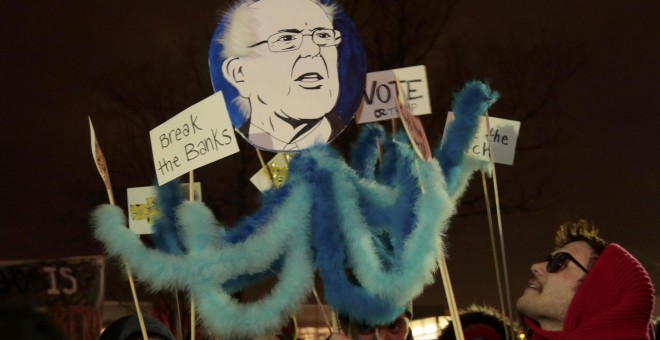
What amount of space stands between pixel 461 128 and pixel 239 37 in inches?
31.3

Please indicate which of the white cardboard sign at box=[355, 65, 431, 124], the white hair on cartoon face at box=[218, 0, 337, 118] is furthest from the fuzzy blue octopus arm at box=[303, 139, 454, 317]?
the white cardboard sign at box=[355, 65, 431, 124]

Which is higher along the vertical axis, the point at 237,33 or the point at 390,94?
the point at 237,33

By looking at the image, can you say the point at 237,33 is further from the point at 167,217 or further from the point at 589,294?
the point at 589,294

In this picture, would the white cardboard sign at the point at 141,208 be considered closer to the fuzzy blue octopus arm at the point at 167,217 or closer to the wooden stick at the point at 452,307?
the fuzzy blue octopus arm at the point at 167,217

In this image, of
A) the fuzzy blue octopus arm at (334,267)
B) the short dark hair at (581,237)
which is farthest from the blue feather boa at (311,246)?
the short dark hair at (581,237)

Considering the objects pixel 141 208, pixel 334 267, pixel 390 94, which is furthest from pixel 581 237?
pixel 141 208

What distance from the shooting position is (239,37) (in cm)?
271

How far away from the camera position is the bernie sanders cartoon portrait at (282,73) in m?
2.70

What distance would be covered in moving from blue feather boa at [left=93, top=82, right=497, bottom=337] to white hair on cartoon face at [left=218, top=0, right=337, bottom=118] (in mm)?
283

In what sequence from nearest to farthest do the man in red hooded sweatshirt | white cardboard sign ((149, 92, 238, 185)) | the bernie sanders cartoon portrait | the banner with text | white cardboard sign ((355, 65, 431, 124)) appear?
the man in red hooded sweatshirt < white cardboard sign ((149, 92, 238, 185)) < the bernie sanders cartoon portrait < the banner with text < white cardboard sign ((355, 65, 431, 124))

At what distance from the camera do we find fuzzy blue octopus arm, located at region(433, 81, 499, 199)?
280cm

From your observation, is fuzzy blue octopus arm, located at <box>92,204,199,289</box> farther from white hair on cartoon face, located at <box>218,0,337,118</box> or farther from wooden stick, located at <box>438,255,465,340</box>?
wooden stick, located at <box>438,255,465,340</box>

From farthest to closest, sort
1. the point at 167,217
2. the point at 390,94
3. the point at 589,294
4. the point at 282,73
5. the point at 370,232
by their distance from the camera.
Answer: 1. the point at 390,94
2. the point at 167,217
3. the point at 282,73
4. the point at 370,232
5. the point at 589,294

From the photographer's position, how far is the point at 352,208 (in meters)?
2.51
